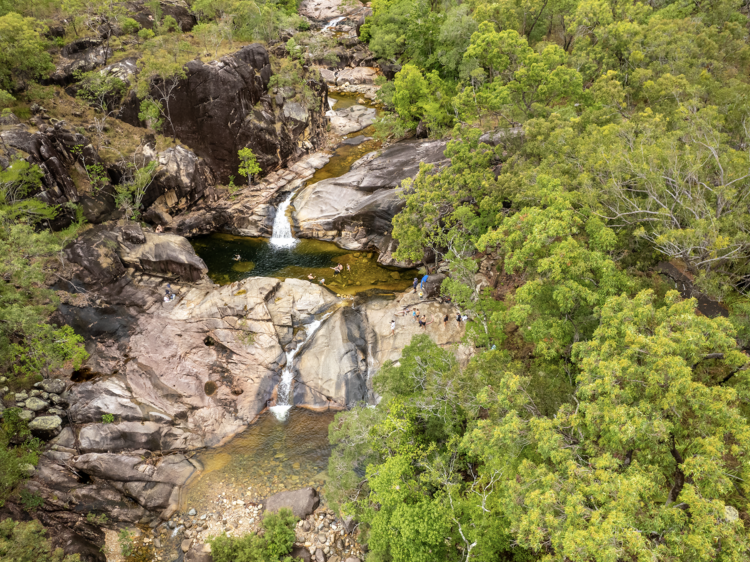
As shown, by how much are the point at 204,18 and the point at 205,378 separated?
4953 cm

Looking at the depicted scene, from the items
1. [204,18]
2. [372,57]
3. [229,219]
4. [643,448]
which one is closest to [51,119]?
[229,219]

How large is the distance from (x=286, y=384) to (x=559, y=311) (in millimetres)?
20635

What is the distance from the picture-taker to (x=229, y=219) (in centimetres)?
4506

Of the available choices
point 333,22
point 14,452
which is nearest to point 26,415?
point 14,452

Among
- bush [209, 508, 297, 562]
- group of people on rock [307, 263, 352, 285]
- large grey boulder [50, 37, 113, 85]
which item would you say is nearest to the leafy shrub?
bush [209, 508, 297, 562]

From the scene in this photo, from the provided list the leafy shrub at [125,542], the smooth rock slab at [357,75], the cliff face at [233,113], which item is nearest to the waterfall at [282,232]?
the cliff face at [233,113]

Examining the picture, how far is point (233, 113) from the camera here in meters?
45.6

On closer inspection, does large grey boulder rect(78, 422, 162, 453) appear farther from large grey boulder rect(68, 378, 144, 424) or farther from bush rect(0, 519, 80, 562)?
bush rect(0, 519, 80, 562)

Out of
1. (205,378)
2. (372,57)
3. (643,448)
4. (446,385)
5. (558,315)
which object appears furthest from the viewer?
(372,57)

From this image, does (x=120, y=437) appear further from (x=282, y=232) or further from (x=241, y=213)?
(x=241, y=213)

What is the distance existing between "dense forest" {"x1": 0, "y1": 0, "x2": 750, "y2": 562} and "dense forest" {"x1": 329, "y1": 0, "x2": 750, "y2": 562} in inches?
4.3

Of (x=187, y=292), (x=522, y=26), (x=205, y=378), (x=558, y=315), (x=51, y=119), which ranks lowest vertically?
(x=205, y=378)

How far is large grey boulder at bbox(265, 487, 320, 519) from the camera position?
23.2 m

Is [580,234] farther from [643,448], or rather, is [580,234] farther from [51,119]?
[51,119]
